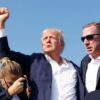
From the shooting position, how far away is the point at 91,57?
8930 mm

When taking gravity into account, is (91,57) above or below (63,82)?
above

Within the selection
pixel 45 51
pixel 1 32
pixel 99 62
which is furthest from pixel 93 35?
pixel 1 32

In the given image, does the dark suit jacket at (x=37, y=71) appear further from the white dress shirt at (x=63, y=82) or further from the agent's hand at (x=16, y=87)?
the agent's hand at (x=16, y=87)

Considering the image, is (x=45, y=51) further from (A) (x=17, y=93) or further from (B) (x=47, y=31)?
(A) (x=17, y=93)

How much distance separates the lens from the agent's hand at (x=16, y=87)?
7148mm

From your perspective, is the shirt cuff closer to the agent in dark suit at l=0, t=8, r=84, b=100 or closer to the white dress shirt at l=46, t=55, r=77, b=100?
the agent in dark suit at l=0, t=8, r=84, b=100

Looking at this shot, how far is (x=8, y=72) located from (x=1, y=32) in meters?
1.16

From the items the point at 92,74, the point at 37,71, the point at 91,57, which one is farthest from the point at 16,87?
the point at 91,57

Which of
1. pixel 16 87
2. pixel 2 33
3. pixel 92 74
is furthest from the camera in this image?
pixel 92 74

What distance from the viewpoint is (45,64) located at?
27.3 feet

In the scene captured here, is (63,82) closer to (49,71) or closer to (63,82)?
(63,82)

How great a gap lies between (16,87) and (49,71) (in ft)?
3.79

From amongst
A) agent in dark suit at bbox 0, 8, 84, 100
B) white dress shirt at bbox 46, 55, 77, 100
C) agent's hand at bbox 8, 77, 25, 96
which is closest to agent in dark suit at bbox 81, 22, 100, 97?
agent in dark suit at bbox 0, 8, 84, 100

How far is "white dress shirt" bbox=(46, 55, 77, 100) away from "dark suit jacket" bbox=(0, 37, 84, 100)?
0.11 metres
